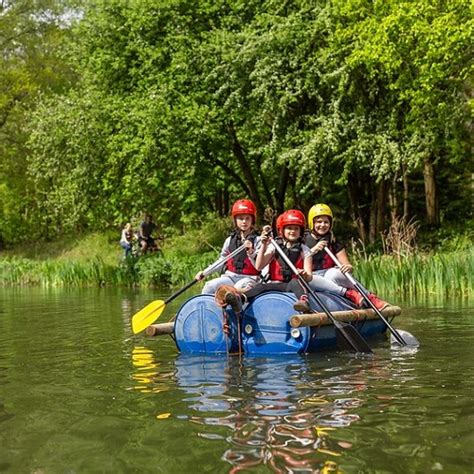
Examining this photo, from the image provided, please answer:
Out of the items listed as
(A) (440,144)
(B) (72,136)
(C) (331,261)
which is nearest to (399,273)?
(C) (331,261)

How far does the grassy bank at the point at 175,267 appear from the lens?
15266mm

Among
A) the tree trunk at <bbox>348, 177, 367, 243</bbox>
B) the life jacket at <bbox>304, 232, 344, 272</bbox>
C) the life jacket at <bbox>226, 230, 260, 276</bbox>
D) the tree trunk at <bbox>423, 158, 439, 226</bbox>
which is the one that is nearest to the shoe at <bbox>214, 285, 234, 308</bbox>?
the life jacket at <bbox>226, 230, 260, 276</bbox>

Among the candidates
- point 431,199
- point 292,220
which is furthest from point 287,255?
point 431,199

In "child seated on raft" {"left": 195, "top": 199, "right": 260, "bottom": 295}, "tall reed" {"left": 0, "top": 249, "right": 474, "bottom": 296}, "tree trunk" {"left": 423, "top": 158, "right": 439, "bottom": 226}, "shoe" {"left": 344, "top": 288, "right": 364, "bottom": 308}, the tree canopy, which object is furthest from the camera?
"tree trunk" {"left": 423, "top": 158, "right": 439, "bottom": 226}

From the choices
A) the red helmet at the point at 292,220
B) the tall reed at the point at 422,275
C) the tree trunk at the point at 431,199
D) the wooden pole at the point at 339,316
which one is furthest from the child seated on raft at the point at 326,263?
the tree trunk at the point at 431,199

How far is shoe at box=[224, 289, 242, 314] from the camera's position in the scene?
8.57 m

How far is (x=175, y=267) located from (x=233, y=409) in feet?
55.9

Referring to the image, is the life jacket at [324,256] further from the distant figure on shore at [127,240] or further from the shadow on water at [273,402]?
the distant figure on shore at [127,240]

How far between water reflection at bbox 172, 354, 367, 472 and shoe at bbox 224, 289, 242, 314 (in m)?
0.51

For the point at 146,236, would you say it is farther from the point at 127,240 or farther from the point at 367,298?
the point at 367,298

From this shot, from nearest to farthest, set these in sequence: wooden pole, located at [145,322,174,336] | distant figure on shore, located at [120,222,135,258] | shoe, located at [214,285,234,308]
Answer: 1. shoe, located at [214,285,234,308]
2. wooden pole, located at [145,322,174,336]
3. distant figure on shore, located at [120,222,135,258]

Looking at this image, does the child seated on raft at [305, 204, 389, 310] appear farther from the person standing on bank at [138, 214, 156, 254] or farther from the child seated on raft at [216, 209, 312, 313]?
the person standing on bank at [138, 214, 156, 254]

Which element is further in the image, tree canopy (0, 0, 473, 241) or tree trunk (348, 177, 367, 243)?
tree trunk (348, 177, 367, 243)

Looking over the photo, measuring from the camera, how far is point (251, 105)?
2439 centimetres
